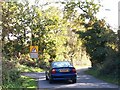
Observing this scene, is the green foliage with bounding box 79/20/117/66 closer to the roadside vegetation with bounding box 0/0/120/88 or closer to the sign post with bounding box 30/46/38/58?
the roadside vegetation with bounding box 0/0/120/88

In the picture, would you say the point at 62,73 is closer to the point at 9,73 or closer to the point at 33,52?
the point at 33,52

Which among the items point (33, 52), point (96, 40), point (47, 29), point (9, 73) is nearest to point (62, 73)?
point (33, 52)

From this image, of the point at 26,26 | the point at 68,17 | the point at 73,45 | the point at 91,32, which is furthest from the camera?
the point at 73,45

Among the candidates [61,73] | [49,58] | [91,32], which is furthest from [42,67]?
Answer: [61,73]

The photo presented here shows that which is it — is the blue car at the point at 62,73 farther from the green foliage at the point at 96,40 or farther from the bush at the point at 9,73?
the green foliage at the point at 96,40

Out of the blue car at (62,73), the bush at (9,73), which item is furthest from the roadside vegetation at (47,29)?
the bush at (9,73)

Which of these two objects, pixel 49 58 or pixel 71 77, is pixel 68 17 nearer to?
pixel 49 58

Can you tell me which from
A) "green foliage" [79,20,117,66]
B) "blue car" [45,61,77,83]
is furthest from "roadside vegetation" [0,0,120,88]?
"blue car" [45,61,77,83]

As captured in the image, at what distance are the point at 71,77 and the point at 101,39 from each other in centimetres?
1183

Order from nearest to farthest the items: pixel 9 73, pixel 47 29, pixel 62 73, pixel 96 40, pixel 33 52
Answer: pixel 9 73, pixel 62 73, pixel 33 52, pixel 96 40, pixel 47 29

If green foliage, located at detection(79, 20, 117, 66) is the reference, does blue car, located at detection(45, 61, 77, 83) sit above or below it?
below

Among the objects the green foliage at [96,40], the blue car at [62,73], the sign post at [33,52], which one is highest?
the green foliage at [96,40]

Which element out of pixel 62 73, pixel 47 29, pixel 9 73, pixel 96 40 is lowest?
pixel 62 73

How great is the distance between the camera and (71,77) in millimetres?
20078
